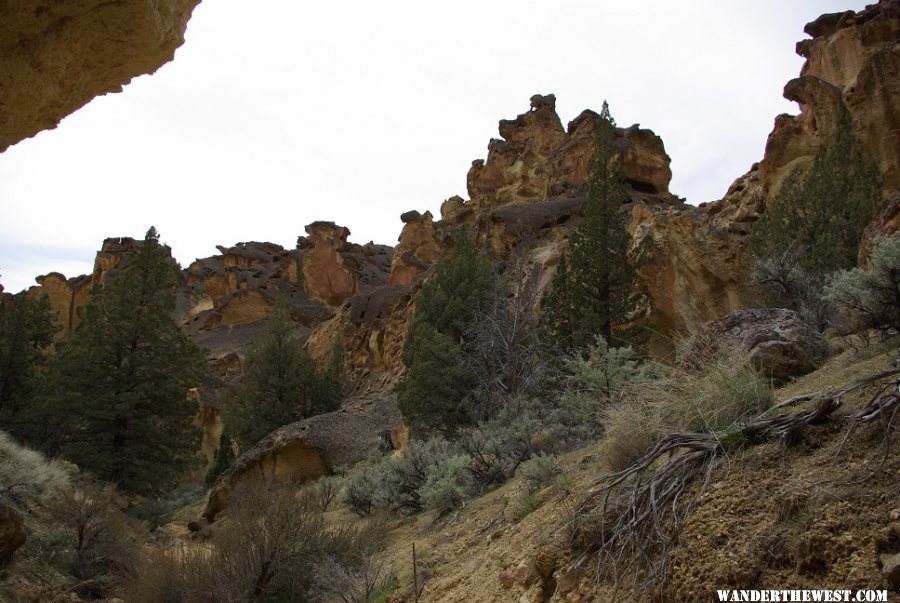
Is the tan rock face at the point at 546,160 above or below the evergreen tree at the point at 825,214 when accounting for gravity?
above

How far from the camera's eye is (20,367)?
21.6 m

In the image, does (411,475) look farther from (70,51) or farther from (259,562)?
(70,51)

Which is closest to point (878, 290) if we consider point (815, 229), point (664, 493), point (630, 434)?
point (630, 434)

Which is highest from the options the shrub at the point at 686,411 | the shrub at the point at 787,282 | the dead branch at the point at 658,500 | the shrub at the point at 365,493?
the shrub at the point at 787,282

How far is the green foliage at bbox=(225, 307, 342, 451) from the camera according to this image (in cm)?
2694

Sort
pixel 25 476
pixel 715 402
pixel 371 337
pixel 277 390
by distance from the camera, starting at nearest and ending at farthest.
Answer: pixel 715 402 < pixel 25 476 < pixel 277 390 < pixel 371 337

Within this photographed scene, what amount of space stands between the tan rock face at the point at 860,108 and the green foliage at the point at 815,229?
10.7 ft

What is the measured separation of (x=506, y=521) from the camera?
22.1 ft

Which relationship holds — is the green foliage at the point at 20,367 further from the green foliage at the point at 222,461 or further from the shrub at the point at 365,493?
the shrub at the point at 365,493

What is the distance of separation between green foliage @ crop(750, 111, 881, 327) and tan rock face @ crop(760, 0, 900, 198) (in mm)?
3258

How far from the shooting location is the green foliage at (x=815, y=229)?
13.7 m

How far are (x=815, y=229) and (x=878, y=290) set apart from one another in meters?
9.73

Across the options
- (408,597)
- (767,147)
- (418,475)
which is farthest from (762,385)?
(767,147)

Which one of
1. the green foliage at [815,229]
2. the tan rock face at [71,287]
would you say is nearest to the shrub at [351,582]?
the green foliage at [815,229]
